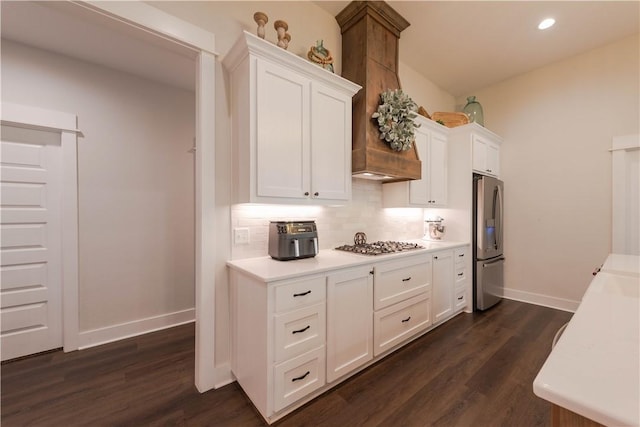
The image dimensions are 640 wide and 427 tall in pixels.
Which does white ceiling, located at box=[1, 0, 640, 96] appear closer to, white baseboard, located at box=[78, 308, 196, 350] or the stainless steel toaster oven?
the stainless steel toaster oven

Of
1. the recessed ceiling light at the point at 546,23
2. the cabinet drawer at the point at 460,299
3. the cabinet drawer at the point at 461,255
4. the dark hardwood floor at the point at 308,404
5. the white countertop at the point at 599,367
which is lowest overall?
the dark hardwood floor at the point at 308,404

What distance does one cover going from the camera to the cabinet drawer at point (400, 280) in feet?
6.95

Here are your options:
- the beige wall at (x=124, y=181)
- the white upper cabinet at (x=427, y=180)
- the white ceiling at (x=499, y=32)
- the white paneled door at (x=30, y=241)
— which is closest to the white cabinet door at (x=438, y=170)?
the white upper cabinet at (x=427, y=180)

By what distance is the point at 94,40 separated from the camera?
224cm

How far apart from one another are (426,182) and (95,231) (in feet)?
11.8

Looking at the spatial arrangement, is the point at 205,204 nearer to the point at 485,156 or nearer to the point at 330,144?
the point at 330,144

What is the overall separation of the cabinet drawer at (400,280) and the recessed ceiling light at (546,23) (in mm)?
2699

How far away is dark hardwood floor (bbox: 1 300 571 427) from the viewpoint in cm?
159

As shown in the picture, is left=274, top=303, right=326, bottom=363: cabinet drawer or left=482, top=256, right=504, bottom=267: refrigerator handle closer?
left=274, top=303, right=326, bottom=363: cabinet drawer

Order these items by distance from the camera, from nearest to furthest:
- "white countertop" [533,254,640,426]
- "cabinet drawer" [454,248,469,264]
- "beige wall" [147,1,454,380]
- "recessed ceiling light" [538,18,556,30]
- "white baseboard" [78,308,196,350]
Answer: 1. "white countertop" [533,254,640,426]
2. "beige wall" [147,1,454,380]
3. "white baseboard" [78,308,196,350]
4. "recessed ceiling light" [538,18,556,30]
5. "cabinet drawer" [454,248,469,264]

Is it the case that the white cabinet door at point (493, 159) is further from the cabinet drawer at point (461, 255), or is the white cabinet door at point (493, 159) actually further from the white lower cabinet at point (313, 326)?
the white lower cabinet at point (313, 326)

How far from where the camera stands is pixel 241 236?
6.55 feet

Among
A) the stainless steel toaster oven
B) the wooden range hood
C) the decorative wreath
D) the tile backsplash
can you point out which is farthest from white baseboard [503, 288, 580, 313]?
the stainless steel toaster oven

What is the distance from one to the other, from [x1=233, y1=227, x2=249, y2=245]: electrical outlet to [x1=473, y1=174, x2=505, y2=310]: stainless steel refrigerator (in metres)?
2.83
